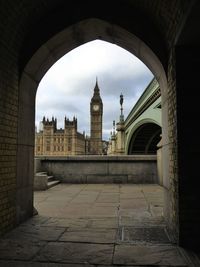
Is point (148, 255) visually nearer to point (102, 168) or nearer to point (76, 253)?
point (76, 253)

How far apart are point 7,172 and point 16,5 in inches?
97.9

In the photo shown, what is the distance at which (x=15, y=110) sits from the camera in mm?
5199

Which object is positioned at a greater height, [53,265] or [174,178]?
[174,178]

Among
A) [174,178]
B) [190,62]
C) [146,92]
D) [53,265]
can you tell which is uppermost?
[146,92]

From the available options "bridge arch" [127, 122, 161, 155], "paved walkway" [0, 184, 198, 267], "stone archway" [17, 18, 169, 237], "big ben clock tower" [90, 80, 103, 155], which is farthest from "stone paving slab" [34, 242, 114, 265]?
"big ben clock tower" [90, 80, 103, 155]

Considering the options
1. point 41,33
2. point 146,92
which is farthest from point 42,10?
point 146,92

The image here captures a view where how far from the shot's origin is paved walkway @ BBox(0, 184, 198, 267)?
3.63 metres

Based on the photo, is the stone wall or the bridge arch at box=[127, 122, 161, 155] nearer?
the stone wall

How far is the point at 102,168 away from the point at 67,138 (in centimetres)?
10458

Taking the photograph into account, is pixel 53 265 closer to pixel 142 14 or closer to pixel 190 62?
pixel 190 62

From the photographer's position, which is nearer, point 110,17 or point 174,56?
point 174,56

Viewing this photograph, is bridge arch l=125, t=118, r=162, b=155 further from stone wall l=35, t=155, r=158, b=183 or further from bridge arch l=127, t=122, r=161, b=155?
stone wall l=35, t=155, r=158, b=183

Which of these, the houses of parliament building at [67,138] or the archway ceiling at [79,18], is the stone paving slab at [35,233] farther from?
the houses of parliament building at [67,138]

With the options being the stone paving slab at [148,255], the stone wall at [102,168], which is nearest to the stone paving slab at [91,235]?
the stone paving slab at [148,255]
